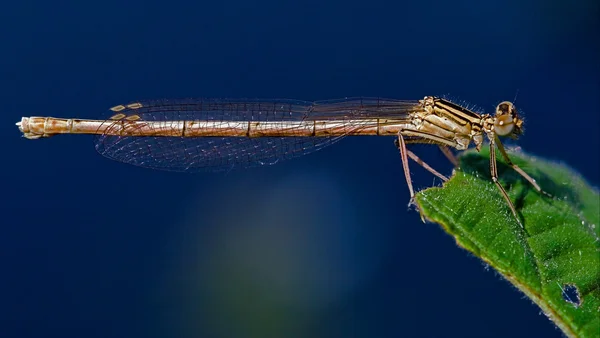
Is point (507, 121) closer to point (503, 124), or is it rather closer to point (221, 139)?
point (503, 124)

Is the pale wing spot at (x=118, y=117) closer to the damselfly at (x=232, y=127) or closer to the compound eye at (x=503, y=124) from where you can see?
the damselfly at (x=232, y=127)

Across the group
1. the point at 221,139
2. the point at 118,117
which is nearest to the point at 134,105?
the point at 118,117

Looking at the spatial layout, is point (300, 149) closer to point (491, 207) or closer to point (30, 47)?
point (491, 207)

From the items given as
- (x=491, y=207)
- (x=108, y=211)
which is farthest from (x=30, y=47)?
(x=491, y=207)

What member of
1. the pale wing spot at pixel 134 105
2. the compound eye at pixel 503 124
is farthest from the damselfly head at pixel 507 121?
the pale wing spot at pixel 134 105

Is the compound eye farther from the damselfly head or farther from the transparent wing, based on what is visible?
the transparent wing

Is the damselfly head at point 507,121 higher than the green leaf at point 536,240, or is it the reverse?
the damselfly head at point 507,121

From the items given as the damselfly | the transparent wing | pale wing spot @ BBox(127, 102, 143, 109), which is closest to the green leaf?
the damselfly
